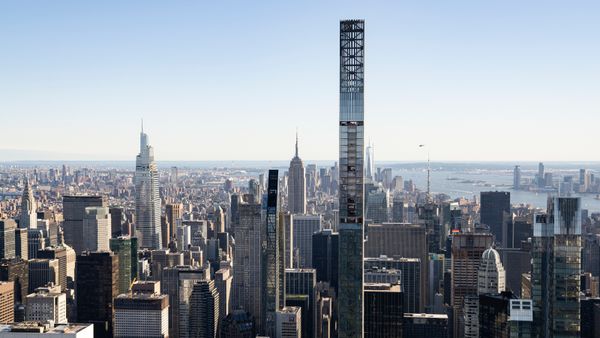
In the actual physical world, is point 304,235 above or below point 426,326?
above

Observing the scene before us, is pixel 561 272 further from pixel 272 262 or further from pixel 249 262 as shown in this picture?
pixel 249 262

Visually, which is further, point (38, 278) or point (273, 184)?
point (38, 278)

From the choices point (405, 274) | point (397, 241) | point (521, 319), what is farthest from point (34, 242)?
point (521, 319)

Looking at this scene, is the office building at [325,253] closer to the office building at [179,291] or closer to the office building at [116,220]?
the office building at [179,291]

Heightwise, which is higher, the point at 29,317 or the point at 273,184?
the point at 273,184

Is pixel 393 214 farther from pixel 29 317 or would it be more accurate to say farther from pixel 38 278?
pixel 29 317

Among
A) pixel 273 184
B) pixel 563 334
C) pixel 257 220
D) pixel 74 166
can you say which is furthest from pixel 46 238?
pixel 563 334

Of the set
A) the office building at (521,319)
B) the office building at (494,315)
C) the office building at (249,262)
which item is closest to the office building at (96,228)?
the office building at (249,262)
